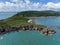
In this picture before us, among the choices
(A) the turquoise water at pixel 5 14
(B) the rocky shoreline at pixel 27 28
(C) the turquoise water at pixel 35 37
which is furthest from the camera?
(A) the turquoise water at pixel 5 14

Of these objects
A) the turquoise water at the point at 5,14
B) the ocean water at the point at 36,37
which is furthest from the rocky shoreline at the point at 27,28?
the turquoise water at the point at 5,14

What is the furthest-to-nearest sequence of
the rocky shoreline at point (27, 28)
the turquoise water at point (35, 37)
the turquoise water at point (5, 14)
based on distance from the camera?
the turquoise water at point (5, 14) → the rocky shoreline at point (27, 28) → the turquoise water at point (35, 37)

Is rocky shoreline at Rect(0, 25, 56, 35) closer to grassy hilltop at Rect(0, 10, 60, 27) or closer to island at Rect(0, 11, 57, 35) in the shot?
island at Rect(0, 11, 57, 35)

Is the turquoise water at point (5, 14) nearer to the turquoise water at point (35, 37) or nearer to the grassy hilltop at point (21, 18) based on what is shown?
the grassy hilltop at point (21, 18)

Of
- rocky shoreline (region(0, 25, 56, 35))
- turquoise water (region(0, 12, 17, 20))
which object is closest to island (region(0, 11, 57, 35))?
rocky shoreline (region(0, 25, 56, 35))

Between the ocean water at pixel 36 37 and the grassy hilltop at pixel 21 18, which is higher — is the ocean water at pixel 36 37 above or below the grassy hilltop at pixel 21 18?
below

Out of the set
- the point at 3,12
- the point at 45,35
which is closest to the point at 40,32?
the point at 45,35
